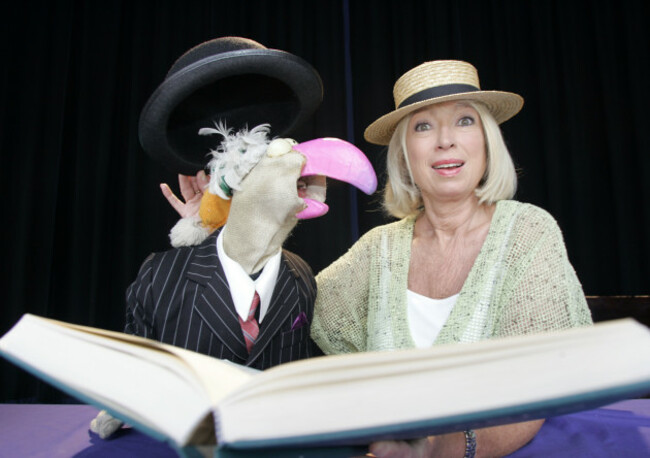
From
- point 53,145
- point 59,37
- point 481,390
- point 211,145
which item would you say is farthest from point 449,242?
point 59,37

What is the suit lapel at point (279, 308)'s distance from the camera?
2.58 ft

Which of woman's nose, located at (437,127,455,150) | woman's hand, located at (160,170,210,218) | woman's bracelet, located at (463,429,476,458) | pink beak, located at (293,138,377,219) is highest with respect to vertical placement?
woman's nose, located at (437,127,455,150)

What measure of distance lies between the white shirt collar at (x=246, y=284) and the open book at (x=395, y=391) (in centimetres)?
43

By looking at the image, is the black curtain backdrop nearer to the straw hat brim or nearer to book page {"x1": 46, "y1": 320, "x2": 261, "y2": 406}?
the straw hat brim

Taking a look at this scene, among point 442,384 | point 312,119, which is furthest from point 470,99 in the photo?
point 312,119

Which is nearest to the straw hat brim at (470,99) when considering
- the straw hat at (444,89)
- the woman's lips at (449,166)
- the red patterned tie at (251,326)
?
the straw hat at (444,89)

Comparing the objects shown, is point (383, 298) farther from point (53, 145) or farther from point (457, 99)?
point (53, 145)

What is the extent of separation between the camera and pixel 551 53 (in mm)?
2422

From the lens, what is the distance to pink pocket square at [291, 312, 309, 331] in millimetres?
848

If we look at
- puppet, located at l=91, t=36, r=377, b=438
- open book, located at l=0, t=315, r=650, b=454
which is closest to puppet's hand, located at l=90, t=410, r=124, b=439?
puppet, located at l=91, t=36, r=377, b=438

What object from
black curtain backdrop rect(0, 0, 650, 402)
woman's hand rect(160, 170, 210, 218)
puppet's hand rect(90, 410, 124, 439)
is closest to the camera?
puppet's hand rect(90, 410, 124, 439)

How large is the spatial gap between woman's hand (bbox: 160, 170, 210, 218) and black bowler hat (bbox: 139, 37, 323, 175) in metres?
0.04

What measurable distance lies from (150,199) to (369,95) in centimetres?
133

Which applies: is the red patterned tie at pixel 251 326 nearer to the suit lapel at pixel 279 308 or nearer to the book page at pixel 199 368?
the suit lapel at pixel 279 308
